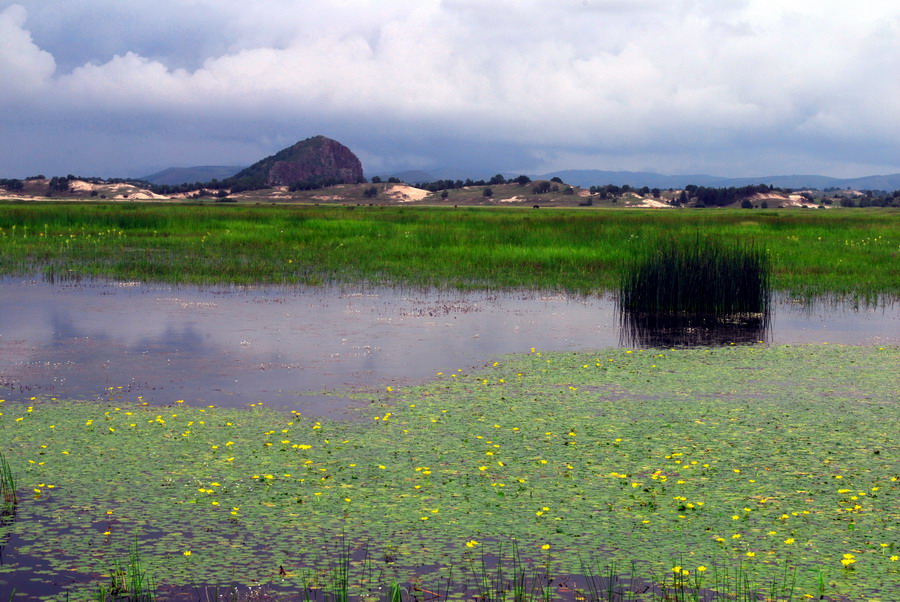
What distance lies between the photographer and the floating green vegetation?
674cm

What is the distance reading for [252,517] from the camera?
25.5 ft

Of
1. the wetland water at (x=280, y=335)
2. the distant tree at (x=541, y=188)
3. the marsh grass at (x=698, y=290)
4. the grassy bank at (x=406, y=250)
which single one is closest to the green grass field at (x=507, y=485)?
the wetland water at (x=280, y=335)

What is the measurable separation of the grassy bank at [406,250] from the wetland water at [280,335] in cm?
287

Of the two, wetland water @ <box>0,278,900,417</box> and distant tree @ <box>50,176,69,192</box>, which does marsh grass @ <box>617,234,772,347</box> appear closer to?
wetland water @ <box>0,278,900,417</box>

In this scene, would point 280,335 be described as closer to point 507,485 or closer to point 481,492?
point 507,485

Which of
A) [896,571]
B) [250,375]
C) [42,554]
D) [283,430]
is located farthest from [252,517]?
[250,375]

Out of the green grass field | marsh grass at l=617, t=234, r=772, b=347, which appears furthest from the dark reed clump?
the green grass field

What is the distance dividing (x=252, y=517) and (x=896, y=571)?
4978 millimetres

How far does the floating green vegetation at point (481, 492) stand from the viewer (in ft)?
22.1

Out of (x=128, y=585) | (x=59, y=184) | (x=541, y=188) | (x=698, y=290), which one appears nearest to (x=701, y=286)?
(x=698, y=290)

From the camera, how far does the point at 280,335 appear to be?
57.8ft

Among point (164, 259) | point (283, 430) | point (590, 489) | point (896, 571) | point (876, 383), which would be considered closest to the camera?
point (896, 571)

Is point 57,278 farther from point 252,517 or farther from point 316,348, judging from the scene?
point 252,517

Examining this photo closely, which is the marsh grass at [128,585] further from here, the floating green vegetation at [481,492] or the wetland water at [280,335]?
the wetland water at [280,335]
